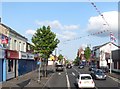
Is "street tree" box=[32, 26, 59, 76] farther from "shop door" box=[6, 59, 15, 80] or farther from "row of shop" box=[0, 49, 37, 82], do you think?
"shop door" box=[6, 59, 15, 80]

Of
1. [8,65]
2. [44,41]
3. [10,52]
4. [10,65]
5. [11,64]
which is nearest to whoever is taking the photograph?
[10,52]

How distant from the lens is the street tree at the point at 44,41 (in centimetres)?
4671

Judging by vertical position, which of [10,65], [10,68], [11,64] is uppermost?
[11,64]

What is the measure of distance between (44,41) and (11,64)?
686 cm

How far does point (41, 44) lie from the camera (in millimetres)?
46594

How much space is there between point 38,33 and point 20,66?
24.4 feet

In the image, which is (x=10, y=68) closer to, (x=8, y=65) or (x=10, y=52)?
(x=8, y=65)

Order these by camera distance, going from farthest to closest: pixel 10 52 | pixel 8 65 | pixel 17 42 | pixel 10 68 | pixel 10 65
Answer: pixel 17 42 → pixel 10 65 → pixel 10 68 → pixel 8 65 → pixel 10 52

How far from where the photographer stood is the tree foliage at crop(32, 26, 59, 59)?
46.7m

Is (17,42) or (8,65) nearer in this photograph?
(8,65)

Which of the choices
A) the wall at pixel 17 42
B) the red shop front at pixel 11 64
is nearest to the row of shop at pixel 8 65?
the red shop front at pixel 11 64

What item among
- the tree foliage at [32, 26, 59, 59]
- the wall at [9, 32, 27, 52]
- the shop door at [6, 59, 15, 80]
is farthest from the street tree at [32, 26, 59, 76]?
the shop door at [6, 59, 15, 80]

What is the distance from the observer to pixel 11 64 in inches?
1695

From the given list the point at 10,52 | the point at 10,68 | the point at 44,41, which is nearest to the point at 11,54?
the point at 10,52
